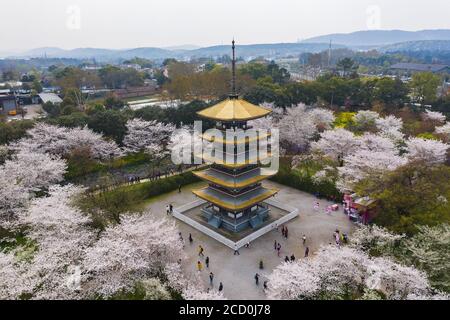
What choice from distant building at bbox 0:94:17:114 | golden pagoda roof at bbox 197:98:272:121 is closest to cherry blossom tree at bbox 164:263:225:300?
golden pagoda roof at bbox 197:98:272:121

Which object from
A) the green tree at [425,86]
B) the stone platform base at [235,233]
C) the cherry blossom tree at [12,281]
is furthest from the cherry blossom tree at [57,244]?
the green tree at [425,86]

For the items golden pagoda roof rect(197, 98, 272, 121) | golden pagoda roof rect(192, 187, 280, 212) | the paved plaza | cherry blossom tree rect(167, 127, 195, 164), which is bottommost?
the paved plaza

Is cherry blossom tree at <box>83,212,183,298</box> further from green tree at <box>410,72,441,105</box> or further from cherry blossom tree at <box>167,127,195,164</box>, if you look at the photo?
green tree at <box>410,72,441,105</box>

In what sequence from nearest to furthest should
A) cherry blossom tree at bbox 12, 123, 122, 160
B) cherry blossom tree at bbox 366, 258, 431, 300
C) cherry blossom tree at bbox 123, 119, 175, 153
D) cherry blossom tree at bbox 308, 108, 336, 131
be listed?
cherry blossom tree at bbox 366, 258, 431, 300, cherry blossom tree at bbox 12, 123, 122, 160, cherry blossom tree at bbox 123, 119, 175, 153, cherry blossom tree at bbox 308, 108, 336, 131

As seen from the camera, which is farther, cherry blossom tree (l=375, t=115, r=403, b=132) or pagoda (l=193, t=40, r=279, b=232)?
cherry blossom tree (l=375, t=115, r=403, b=132)

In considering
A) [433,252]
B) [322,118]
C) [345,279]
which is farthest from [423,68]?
[345,279]

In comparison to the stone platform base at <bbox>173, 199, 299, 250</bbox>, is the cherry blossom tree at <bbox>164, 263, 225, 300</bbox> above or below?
above
